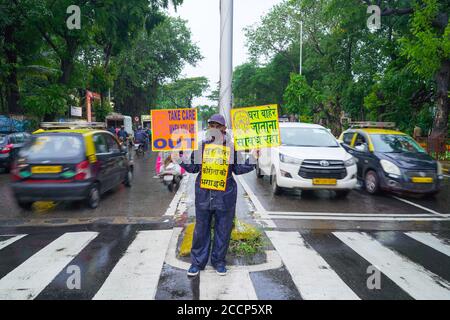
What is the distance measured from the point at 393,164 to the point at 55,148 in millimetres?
7841

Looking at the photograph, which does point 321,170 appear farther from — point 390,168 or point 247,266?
point 247,266

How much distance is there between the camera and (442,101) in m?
17.8

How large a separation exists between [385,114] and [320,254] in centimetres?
1973

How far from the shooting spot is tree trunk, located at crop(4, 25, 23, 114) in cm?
1881

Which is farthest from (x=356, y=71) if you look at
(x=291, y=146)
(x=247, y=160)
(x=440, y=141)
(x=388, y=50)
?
(x=247, y=160)

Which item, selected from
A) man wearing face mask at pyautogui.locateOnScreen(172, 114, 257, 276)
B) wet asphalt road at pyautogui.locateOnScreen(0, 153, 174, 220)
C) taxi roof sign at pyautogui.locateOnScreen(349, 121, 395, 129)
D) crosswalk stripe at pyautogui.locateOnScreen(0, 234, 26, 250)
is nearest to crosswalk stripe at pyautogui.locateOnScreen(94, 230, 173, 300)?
man wearing face mask at pyautogui.locateOnScreen(172, 114, 257, 276)

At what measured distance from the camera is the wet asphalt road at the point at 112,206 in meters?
7.55

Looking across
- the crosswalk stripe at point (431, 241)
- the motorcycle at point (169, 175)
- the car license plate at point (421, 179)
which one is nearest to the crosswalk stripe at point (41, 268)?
the motorcycle at point (169, 175)

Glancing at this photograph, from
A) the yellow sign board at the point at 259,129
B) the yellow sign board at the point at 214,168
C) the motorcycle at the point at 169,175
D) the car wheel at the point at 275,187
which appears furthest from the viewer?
the motorcycle at the point at 169,175

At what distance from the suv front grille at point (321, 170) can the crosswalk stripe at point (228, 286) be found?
14.9 feet

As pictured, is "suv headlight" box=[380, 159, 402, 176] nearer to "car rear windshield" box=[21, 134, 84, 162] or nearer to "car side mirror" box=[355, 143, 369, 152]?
"car side mirror" box=[355, 143, 369, 152]

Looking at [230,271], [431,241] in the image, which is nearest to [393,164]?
[431,241]

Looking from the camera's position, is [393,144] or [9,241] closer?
[9,241]

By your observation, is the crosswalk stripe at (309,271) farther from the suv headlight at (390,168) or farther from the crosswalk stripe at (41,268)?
the suv headlight at (390,168)
